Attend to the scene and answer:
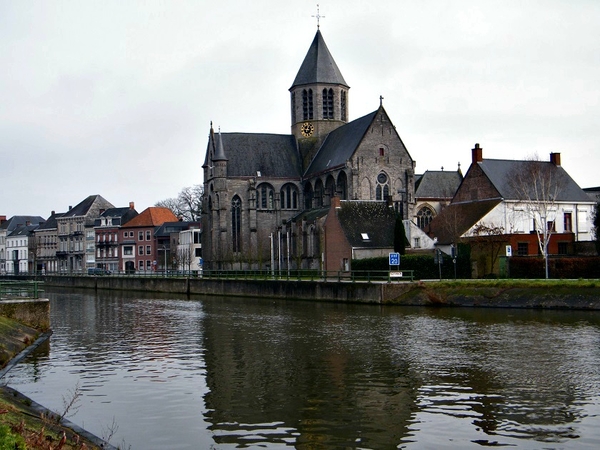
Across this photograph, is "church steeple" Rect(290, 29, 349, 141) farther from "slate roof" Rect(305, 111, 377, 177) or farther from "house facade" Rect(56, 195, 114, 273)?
"house facade" Rect(56, 195, 114, 273)

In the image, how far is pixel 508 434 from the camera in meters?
12.1

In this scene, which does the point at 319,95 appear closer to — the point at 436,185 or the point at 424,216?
the point at 436,185

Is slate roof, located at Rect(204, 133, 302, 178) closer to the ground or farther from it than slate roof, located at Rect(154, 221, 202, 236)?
farther from it

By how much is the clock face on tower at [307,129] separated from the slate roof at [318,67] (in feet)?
15.0

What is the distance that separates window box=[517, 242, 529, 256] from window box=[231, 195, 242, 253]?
33.3m

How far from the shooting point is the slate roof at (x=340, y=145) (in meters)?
68.9

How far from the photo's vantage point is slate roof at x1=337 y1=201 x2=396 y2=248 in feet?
180

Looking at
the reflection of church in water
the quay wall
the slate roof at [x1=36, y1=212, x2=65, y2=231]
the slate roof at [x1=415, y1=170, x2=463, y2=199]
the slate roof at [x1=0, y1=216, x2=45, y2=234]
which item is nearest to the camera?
the quay wall

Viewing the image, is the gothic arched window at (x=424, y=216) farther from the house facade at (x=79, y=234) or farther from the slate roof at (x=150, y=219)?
the house facade at (x=79, y=234)

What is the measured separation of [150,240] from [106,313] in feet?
220

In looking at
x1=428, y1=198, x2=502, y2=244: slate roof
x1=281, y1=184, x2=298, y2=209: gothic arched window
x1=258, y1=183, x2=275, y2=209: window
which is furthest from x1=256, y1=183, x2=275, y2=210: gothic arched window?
x1=428, y1=198, x2=502, y2=244: slate roof

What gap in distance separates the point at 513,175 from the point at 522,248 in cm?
843

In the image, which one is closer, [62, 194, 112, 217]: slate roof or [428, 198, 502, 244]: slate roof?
[428, 198, 502, 244]: slate roof

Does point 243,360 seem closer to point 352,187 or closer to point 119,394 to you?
point 119,394
